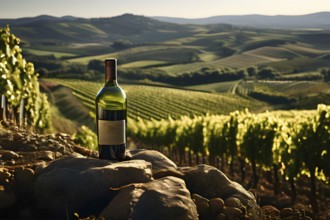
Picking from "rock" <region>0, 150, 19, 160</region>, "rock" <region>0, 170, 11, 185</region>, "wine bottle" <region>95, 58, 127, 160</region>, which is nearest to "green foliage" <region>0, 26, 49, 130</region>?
"rock" <region>0, 150, 19, 160</region>

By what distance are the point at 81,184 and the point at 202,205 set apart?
1.24 m

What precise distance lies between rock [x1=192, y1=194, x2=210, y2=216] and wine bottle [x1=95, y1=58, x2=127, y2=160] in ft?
4.08

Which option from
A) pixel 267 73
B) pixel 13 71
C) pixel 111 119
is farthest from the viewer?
pixel 267 73

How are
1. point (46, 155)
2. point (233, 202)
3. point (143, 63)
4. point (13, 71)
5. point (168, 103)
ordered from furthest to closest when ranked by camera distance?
point (143, 63)
point (168, 103)
point (13, 71)
point (46, 155)
point (233, 202)

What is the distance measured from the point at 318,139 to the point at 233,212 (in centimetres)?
1736

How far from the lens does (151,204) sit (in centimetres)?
424

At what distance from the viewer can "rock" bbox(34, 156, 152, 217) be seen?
14.8 ft

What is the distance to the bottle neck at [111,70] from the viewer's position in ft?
17.1

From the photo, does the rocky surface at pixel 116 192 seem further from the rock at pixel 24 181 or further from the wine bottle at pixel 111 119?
the wine bottle at pixel 111 119

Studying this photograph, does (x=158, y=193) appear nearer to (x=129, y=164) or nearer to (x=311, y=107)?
(x=129, y=164)

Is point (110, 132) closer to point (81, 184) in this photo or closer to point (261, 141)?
point (81, 184)

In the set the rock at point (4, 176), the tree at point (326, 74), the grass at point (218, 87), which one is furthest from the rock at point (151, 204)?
the tree at point (326, 74)

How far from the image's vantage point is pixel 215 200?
4.67m

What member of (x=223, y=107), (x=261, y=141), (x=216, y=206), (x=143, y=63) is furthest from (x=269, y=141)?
(x=143, y=63)
